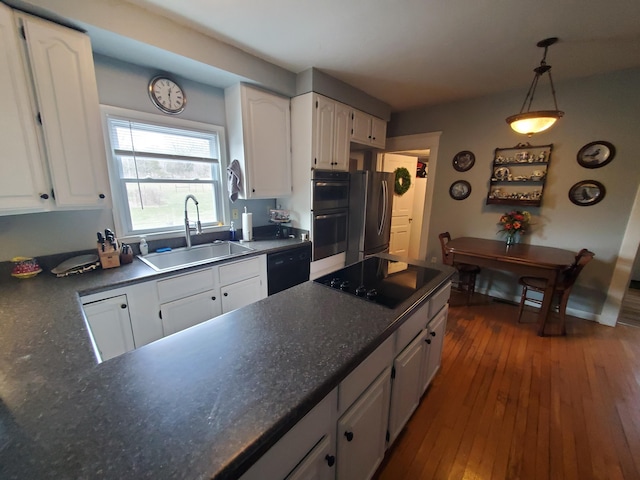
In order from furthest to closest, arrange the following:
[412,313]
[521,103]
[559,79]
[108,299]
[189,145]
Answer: [521,103] < [559,79] < [189,145] < [108,299] < [412,313]

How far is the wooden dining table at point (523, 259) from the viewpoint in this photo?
249cm

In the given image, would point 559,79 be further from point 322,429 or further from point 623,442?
point 322,429

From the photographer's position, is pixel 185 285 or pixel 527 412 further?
pixel 185 285

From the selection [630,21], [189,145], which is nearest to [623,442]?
[630,21]

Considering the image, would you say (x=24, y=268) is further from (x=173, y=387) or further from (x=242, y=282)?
(x=173, y=387)

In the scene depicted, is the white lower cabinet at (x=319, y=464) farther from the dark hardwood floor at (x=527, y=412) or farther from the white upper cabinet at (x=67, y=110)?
the white upper cabinet at (x=67, y=110)

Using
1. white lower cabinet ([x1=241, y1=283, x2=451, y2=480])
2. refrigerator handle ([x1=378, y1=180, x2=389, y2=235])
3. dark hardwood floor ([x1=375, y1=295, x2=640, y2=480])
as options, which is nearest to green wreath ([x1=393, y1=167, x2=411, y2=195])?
refrigerator handle ([x1=378, y1=180, x2=389, y2=235])

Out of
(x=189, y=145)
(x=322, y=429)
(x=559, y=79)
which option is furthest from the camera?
(x=559, y=79)

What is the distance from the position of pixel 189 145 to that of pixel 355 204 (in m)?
1.92

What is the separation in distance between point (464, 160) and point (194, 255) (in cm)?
358

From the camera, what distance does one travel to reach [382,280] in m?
1.60

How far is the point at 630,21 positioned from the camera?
5.76ft

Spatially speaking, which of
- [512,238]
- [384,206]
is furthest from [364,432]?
[512,238]

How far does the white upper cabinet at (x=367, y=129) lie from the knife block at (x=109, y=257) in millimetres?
2658
